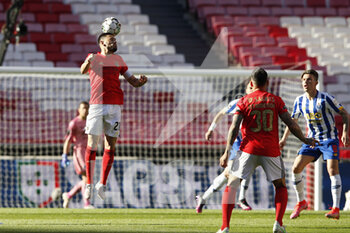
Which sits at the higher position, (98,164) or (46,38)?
(46,38)

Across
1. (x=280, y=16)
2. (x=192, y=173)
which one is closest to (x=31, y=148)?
(x=192, y=173)

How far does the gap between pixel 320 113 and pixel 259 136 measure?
2.10 meters

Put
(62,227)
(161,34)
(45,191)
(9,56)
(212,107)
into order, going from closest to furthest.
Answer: (62,227) < (45,191) < (212,107) < (9,56) < (161,34)

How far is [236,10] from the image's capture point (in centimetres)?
1914

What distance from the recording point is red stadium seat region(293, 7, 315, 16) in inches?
774

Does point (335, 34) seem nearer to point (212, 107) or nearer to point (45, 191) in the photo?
point (212, 107)

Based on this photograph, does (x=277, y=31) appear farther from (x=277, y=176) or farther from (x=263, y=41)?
(x=277, y=176)

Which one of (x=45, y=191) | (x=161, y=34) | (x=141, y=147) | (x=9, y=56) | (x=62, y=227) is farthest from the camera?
(x=161, y=34)

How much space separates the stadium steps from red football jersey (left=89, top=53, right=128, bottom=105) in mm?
10082

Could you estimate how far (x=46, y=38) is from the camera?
17.1m

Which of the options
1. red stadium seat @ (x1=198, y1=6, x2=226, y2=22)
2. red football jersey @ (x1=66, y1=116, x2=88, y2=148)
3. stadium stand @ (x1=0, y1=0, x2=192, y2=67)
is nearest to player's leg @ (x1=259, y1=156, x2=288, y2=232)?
red football jersey @ (x1=66, y1=116, x2=88, y2=148)

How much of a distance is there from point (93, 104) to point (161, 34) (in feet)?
37.1

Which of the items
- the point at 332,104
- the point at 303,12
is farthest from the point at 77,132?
the point at 303,12

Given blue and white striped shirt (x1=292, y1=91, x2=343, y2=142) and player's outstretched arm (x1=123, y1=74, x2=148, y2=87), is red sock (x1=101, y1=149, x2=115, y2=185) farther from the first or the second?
blue and white striped shirt (x1=292, y1=91, x2=343, y2=142)
